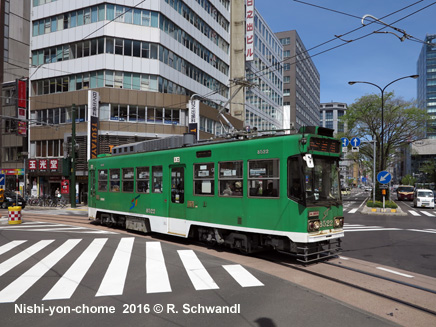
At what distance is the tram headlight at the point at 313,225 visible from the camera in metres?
8.27

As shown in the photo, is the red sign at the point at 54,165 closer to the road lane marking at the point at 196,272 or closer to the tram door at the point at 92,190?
the tram door at the point at 92,190

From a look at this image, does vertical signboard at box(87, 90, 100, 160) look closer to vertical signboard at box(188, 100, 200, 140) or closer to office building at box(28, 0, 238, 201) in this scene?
office building at box(28, 0, 238, 201)

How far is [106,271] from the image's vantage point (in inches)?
316

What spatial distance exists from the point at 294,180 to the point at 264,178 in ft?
2.82

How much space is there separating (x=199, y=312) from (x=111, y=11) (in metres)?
32.8

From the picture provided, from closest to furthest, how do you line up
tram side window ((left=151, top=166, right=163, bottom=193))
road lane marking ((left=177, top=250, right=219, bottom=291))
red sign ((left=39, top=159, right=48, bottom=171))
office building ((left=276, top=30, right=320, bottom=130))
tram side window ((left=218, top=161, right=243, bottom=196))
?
road lane marking ((left=177, top=250, right=219, bottom=291)), tram side window ((left=218, top=161, right=243, bottom=196)), tram side window ((left=151, top=166, right=163, bottom=193)), red sign ((left=39, top=159, right=48, bottom=171)), office building ((left=276, top=30, right=320, bottom=130))

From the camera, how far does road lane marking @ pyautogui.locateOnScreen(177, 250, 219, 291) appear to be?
273 inches

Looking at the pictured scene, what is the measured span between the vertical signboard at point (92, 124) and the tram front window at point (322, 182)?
2620 centimetres

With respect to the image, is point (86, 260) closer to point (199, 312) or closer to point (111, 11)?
point (199, 312)

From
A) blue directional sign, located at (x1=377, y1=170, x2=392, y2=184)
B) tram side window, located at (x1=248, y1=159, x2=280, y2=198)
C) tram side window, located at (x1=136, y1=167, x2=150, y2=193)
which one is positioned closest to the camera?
tram side window, located at (x1=248, y1=159, x2=280, y2=198)

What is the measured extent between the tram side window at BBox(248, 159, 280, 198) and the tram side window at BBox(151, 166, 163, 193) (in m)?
4.19

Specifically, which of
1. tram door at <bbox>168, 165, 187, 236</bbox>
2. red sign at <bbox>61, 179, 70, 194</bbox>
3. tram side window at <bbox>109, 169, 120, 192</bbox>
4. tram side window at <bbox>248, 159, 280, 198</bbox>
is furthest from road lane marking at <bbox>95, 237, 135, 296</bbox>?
red sign at <bbox>61, 179, 70, 194</bbox>

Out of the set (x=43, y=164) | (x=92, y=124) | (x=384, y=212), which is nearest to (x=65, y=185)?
(x=43, y=164)

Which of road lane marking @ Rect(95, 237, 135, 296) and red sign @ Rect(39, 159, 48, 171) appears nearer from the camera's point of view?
road lane marking @ Rect(95, 237, 135, 296)
